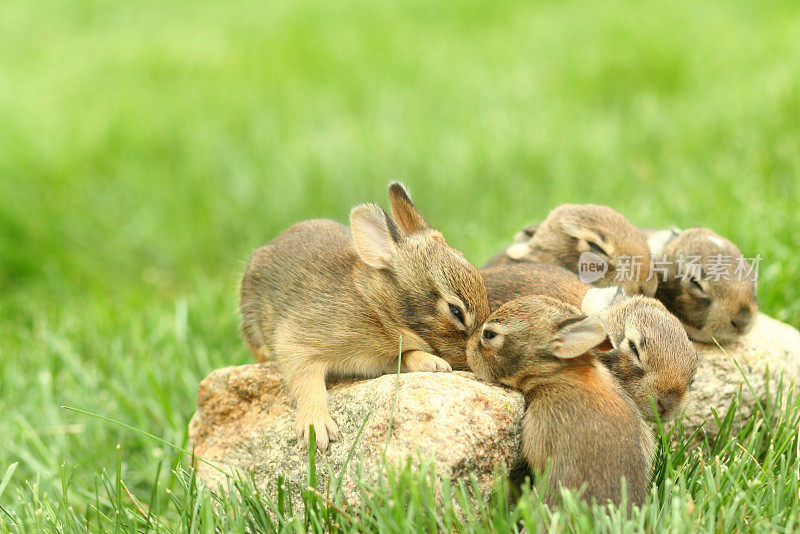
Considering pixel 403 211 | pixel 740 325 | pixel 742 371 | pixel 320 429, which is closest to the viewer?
pixel 320 429

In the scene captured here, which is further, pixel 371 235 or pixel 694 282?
pixel 694 282

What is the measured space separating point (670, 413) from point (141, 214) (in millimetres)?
6525

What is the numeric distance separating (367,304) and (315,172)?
15.9ft

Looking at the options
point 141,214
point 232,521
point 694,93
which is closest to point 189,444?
point 232,521

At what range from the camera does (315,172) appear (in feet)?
28.2

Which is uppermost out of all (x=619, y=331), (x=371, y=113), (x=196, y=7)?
(x=196, y=7)

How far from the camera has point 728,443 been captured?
3621 millimetres

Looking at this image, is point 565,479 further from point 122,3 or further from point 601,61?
point 122,3

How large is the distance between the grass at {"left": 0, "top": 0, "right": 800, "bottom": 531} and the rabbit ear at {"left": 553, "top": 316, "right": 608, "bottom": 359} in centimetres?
61

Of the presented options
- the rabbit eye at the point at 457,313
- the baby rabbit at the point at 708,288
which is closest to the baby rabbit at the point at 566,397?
the rabbit eye at the point at 457,313

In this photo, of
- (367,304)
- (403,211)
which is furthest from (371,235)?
(367,304)

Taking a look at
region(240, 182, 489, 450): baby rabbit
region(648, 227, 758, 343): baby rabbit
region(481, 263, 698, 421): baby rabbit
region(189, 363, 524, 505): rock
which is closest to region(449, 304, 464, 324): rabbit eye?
region(240, 182, 489, 450): baby rabbit

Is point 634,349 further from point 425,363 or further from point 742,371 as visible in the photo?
point 425,363

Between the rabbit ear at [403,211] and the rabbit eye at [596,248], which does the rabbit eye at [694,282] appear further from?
the rabbit ear at [403,211]
